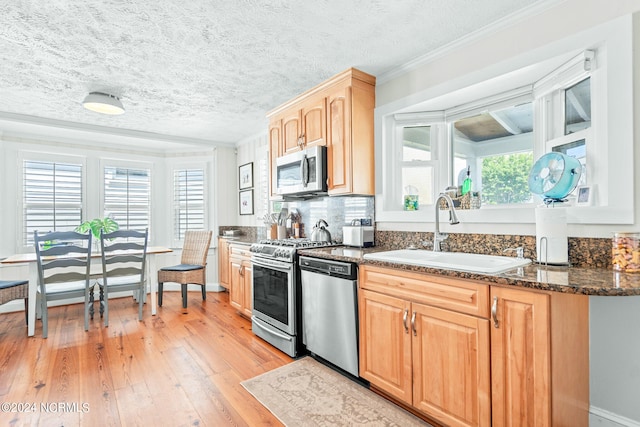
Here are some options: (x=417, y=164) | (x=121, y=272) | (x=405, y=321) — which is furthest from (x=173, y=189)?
(x=405, y=321)

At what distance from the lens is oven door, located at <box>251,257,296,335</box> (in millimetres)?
2713

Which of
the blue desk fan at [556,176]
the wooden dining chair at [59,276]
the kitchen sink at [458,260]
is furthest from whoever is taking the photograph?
the wooden dining chair at [59,276]

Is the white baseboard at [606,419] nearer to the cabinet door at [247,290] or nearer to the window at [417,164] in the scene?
the window at [417,164]

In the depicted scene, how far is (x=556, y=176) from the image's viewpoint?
5.78 ft

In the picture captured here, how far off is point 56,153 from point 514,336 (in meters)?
5.61

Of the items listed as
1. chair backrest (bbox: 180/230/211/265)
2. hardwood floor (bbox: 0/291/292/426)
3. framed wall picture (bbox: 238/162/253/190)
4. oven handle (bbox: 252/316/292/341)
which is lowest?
hardwood floor (bbox: 0/291/292/426)

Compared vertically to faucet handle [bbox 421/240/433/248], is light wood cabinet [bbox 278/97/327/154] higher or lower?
higher

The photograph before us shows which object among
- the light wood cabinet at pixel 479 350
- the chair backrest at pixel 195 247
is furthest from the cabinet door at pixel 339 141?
the chair backrest at pixel 195 247

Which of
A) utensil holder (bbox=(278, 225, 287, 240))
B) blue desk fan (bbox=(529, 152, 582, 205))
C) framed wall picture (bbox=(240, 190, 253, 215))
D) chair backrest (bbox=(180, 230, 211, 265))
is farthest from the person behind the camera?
framed wall picture (bbox=(240, 190, 253, 215))

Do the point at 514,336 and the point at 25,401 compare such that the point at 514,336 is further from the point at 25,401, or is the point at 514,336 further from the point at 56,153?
the point at 56,153

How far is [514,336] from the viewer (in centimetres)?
141

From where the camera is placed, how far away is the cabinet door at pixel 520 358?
132 centimetres

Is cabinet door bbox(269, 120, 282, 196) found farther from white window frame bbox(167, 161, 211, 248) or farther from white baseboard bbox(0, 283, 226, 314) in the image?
white baseboard bbox(0, 283, 226, 314)

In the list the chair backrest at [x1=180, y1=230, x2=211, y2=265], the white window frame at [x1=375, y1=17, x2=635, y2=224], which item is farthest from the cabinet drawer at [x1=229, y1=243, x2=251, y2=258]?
the white window frame at [x1=375, y1=17, x2=635, y2=224]
